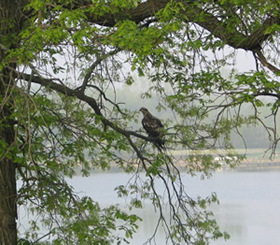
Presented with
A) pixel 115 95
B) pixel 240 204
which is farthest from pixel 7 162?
pixel 240 204

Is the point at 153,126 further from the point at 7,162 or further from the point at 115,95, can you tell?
the point at 7,162

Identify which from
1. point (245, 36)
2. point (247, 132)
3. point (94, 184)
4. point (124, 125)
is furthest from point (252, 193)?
point (245, 36)

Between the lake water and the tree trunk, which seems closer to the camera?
the tree trunk

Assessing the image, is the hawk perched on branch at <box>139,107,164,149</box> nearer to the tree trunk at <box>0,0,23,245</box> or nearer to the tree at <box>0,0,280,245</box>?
the tree at <box>0,0,280,245</box>

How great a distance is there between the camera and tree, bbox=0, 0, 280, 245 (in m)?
5.02

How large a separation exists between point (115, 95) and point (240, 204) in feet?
55.7

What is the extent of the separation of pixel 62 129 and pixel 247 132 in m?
18.4

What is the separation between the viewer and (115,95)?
21.9 feet

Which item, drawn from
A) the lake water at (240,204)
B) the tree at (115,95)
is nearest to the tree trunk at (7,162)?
the tree at (115,95)

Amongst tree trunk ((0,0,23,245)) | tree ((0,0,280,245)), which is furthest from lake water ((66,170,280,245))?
tree trunk ((0,0,23,245))

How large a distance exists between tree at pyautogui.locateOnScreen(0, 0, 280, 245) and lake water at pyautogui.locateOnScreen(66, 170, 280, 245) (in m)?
13.4

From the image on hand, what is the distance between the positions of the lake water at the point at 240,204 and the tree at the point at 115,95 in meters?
13.4

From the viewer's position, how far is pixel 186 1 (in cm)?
575

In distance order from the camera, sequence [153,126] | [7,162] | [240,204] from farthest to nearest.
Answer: [240,204], [153,126], [7,162]
